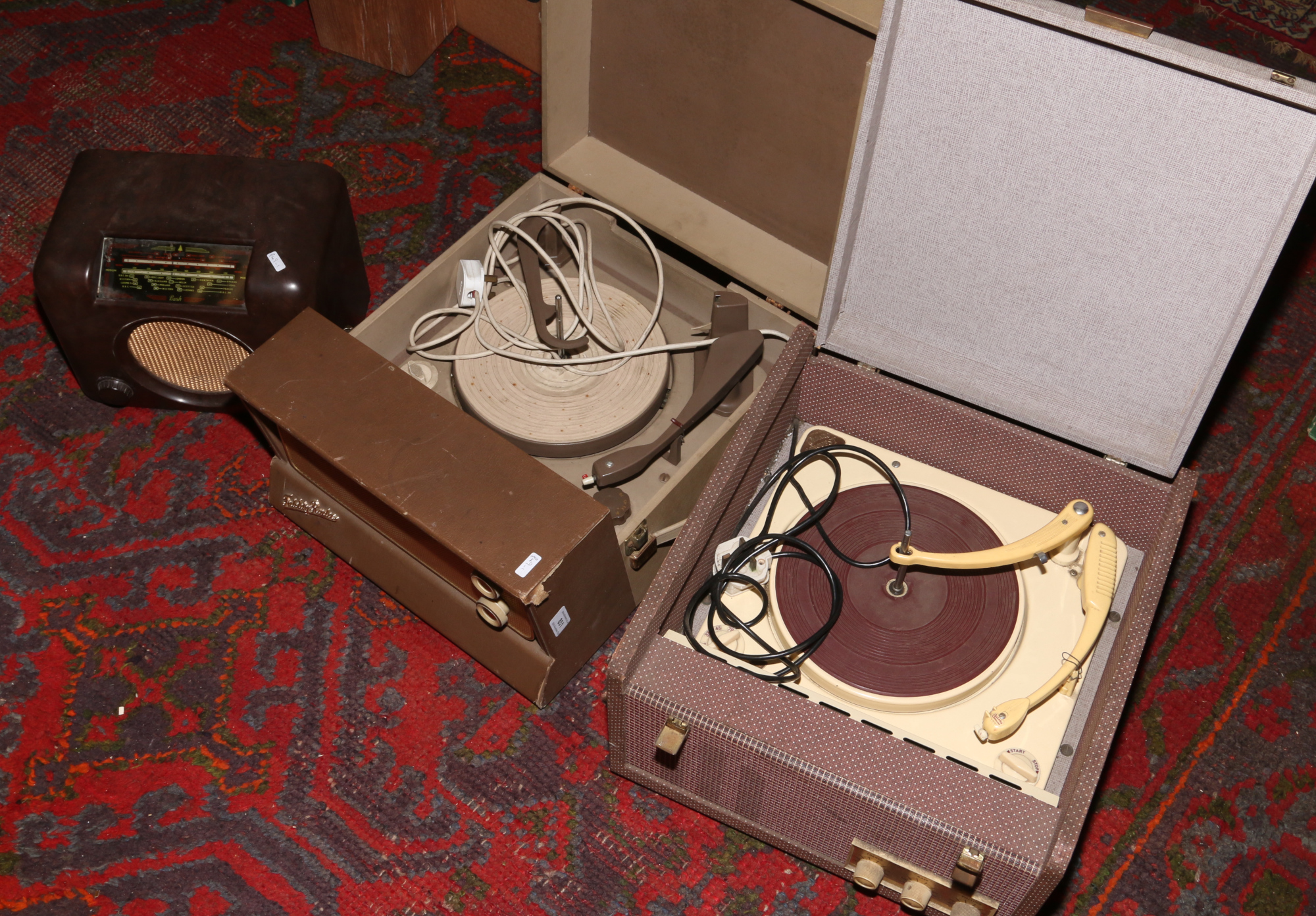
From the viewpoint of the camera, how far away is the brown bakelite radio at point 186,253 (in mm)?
1674

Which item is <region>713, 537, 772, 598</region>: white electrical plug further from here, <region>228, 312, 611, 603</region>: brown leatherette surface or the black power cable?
<region>228, 312, 611, 603</region>: brown leatherette surface

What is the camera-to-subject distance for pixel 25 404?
195 cm

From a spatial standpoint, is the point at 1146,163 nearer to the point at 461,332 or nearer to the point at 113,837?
the point at 461,332

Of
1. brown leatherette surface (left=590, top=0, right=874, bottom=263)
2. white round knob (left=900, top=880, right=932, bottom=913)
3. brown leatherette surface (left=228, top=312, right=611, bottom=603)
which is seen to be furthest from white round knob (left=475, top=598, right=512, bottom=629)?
brown leatherette surface (left=590, top=0, right=874, bottom=263)

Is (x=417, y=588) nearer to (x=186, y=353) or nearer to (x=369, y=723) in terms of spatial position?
(x=369, y=723)

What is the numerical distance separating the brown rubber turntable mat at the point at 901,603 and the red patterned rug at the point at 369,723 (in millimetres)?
437

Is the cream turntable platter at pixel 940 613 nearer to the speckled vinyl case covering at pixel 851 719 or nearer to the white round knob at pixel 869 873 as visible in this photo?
the speckled vinyl case covering at pixel 851 719

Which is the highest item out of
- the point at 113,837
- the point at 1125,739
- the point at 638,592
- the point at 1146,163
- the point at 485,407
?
the point at 1146,163

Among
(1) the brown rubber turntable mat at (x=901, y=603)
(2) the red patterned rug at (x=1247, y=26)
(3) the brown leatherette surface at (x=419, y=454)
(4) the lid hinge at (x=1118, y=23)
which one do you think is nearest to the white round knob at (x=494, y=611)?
(3) the brown leatherette surface at (x=419, y=454)

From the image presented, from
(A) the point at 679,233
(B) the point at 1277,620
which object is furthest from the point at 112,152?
(B) the point at 1277,620

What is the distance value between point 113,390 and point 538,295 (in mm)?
728

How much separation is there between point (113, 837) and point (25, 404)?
2.61 ft

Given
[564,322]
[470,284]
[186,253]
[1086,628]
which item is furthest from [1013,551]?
[186,253]

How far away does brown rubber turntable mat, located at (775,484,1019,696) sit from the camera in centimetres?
128
